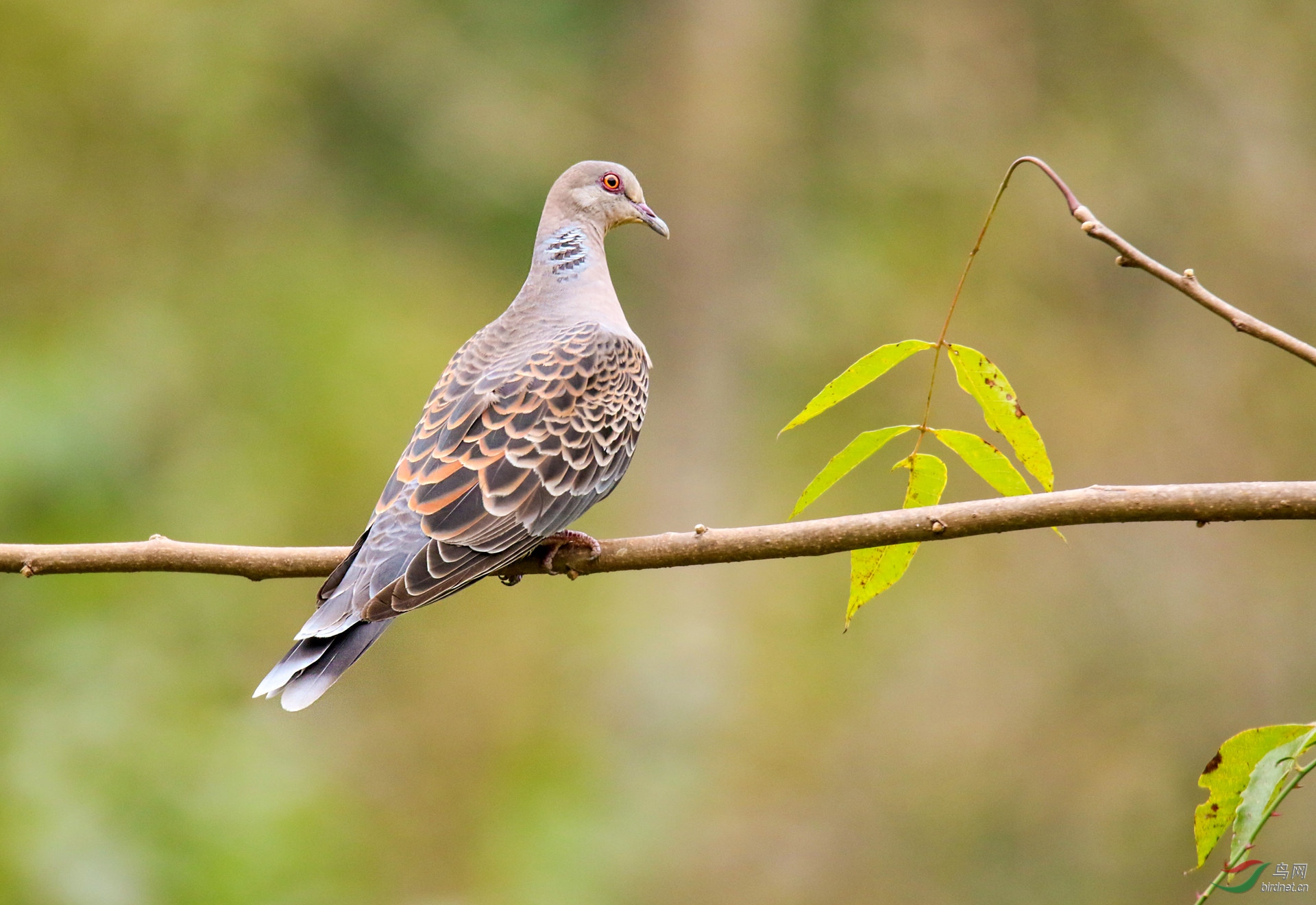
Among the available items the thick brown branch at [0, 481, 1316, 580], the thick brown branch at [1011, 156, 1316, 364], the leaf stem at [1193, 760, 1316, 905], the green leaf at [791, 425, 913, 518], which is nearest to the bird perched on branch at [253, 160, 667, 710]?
the thick brown branch at [0, 481, 1316, 580]

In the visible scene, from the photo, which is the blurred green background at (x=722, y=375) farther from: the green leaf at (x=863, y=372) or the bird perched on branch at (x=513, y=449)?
the green leaf at (x=863, y=372)

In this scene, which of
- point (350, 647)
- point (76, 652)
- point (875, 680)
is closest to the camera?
point (350, 647)

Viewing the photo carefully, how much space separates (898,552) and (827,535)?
188mm

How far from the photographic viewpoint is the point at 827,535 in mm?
2434

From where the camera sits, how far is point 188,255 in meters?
9.91

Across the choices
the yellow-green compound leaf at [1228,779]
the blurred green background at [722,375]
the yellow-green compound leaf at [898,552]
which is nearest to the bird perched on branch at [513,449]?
the yellow-green compound leaf at [898,552]

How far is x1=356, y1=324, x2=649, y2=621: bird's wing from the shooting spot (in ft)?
10.7

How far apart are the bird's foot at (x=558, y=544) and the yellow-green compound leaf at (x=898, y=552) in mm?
812

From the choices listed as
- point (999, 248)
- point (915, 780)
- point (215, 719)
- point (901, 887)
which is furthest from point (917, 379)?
point (215, 719)

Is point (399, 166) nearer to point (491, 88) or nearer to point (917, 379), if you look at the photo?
point (491, 88)

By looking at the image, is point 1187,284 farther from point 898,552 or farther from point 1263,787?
point 1263,787

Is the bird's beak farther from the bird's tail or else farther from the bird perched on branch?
the bird's tail

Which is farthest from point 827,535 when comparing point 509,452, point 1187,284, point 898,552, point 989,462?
point 509,452

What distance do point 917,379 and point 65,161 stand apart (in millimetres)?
6236
